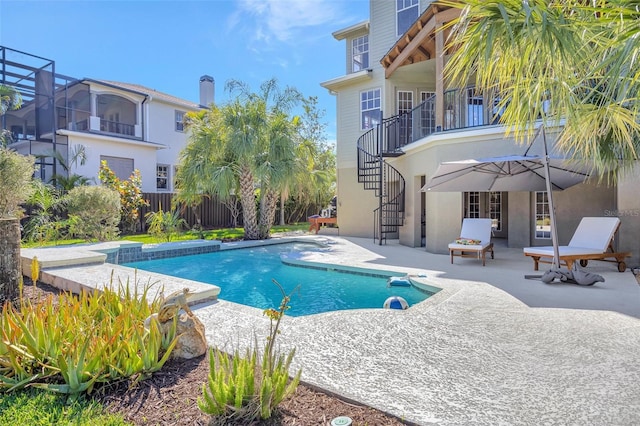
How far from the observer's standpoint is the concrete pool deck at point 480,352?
2742 mm

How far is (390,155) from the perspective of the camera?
14.2m

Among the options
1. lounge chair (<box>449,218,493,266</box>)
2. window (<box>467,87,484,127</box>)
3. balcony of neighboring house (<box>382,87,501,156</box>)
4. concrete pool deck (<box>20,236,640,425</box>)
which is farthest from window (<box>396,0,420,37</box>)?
concrete pool deck (<box>20,236,640,425</box>)

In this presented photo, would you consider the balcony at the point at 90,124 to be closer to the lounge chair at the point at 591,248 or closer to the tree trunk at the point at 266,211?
the tree trunk at the point at 266,211

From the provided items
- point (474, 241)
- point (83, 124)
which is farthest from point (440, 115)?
point (83, 124)

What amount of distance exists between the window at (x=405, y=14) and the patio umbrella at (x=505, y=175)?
915 centimetres

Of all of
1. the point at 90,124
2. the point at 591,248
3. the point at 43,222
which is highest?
the point at 90,124

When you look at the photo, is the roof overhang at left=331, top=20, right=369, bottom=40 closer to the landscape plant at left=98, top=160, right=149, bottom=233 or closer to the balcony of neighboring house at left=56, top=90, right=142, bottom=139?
the landscape plant at left=98, top=160, right=149, bottom=233

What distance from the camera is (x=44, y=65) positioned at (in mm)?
19562

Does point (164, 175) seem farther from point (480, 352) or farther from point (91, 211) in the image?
point (480, 352)

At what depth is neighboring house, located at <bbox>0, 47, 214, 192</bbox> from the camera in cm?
1948

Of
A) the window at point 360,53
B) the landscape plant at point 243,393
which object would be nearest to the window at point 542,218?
the window at point 360,53

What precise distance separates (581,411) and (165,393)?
121 inches

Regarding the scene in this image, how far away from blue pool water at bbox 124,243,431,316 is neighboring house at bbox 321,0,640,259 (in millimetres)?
4190

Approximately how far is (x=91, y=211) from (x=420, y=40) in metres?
12.1
